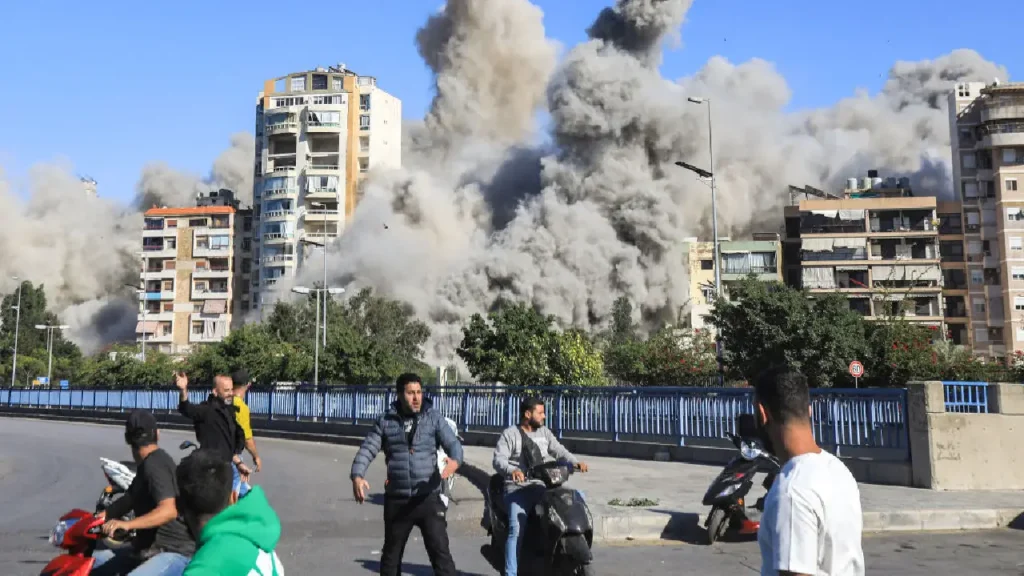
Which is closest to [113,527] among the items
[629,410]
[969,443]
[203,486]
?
[203,486]

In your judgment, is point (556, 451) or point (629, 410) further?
point (629, 410)

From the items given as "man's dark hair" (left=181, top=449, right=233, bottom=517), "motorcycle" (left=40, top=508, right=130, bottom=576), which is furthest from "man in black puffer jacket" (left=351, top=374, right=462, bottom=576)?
"man's dark hair" (left=181, top=449, right=233, bottom=517)

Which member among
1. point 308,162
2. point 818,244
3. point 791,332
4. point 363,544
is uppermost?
point 308,162

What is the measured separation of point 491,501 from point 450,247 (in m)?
76.7

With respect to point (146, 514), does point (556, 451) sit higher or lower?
higher

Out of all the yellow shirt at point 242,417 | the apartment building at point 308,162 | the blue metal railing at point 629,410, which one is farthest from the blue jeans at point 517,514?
the apartment building at point 308,162

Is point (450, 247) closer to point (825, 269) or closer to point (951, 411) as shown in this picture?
point (825, 269)

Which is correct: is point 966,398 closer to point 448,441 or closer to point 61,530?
point 448,441

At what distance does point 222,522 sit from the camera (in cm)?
287

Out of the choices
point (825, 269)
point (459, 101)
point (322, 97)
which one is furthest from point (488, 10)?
point (825, 269)

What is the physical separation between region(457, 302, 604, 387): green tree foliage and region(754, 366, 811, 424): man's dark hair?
1856cm

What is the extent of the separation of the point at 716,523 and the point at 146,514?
572 centimetres

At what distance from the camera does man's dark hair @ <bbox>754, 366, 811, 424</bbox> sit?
9.25 feet

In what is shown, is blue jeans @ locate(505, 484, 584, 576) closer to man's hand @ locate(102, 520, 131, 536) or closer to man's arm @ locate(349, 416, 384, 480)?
man's arm @ locate(349, 416, 384, 480)
